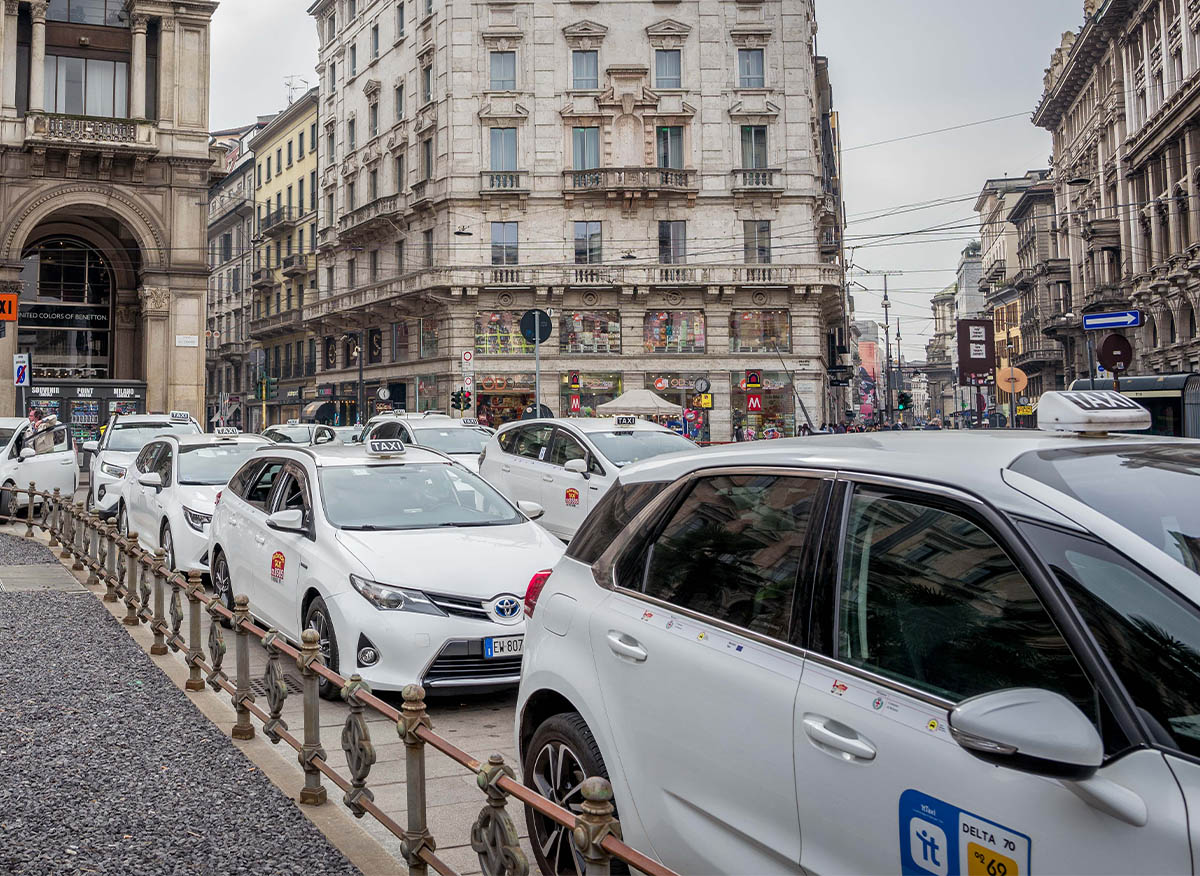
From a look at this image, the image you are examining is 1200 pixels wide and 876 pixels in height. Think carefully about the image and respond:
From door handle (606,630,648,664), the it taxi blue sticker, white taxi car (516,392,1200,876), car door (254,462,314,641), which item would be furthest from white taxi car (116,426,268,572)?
the it taxi blue sticker

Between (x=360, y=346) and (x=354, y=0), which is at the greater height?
(x=354, y=0)

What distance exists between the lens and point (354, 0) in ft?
191

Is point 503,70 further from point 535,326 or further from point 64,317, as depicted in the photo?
point 535,326

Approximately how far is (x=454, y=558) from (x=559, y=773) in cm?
330

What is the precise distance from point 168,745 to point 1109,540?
5301mm

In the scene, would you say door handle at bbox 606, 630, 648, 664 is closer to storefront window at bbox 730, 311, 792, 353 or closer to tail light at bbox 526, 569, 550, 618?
tail light at bbox 526, 569, 550, 618

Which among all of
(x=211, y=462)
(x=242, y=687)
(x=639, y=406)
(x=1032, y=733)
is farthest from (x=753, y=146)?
(x=1032, y=733)

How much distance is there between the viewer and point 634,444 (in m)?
13.6

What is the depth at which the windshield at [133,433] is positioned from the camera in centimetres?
1878

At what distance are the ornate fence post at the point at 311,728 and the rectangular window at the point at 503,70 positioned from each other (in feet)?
148

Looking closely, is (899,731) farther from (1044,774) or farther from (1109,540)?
(1109,540)

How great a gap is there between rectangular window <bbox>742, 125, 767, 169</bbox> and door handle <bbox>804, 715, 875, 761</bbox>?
45.6 metres

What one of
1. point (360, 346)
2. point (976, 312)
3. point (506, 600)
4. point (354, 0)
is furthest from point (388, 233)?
point (976, 312)

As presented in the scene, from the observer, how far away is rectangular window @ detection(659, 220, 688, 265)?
152 ft
